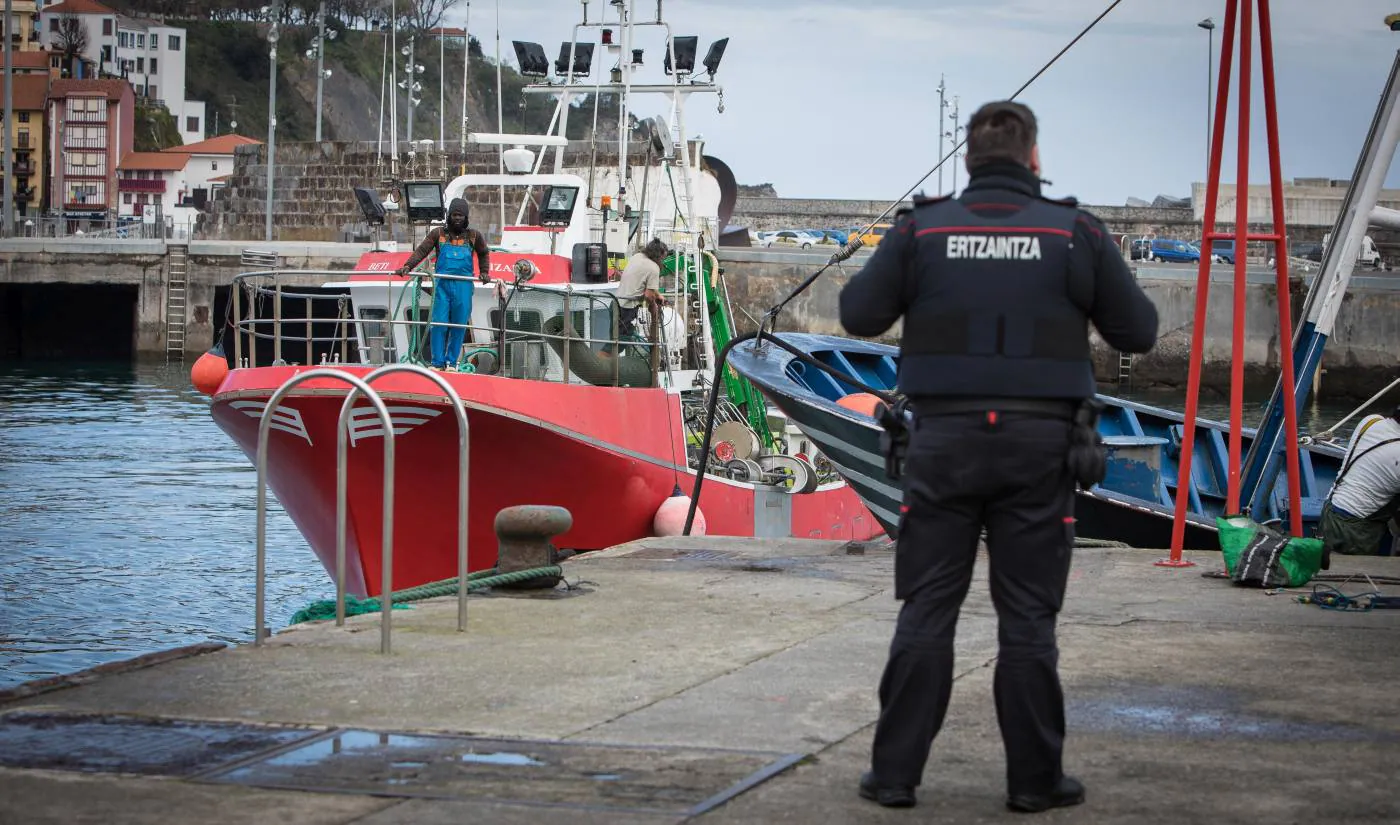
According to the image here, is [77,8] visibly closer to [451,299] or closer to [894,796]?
[451,299]

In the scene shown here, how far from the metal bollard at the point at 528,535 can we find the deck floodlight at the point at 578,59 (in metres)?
9.86

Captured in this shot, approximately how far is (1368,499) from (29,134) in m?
94.5

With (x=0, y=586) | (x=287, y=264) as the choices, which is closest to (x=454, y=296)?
(x=0, y=586)

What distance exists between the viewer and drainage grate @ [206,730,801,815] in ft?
12.4

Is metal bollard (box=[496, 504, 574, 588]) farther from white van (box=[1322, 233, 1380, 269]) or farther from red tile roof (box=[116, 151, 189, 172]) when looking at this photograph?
red tile roof (box=[116, 151, 189, 172])

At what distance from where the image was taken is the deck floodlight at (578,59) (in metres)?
16.3

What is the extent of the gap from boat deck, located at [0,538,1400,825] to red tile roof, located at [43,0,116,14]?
113m

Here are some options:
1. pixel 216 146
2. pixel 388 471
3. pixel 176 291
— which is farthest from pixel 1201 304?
pixel 216 146

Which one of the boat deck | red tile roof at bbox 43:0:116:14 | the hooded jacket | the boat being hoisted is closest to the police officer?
the boat deck

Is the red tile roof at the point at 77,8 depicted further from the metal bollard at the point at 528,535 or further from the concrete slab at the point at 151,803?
the concrete slab at the point at 151,803

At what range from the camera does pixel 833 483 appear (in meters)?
15.8

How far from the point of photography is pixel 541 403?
11.4 metres

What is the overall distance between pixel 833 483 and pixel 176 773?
1206 cm

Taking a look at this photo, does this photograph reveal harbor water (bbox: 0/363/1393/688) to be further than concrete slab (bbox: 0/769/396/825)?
Yes
